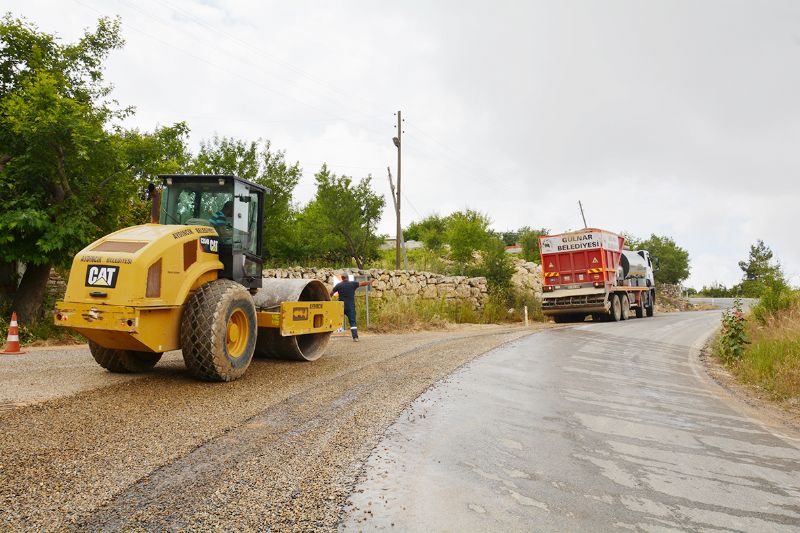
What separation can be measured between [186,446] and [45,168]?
10.2 m

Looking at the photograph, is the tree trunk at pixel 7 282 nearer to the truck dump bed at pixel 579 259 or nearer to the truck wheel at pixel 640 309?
the truck dump bed at pixel 579 259

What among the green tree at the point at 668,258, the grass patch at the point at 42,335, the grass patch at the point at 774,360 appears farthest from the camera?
the green tree at the point at 668,258

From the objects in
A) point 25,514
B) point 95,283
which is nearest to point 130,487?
point 25,514

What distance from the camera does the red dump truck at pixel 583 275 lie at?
21859 mm

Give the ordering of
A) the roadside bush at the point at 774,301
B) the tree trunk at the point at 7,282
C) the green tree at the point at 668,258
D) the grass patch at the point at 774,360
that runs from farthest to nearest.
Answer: the green tree at the point at 668,258
the roadside bush at the point at 774,301
the tree trunk at the point at 7,282
the grass patch at the point at 774,360

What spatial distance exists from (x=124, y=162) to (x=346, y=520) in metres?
12.0

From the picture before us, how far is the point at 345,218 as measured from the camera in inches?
1137

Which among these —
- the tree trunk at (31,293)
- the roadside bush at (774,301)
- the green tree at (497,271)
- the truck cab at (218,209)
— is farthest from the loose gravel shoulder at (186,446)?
the green tree at (497,271)

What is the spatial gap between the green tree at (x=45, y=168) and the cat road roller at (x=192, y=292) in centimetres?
554

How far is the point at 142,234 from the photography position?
21.5 feet

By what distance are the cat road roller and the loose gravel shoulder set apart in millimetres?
490

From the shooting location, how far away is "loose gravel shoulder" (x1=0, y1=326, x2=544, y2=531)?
3.16m

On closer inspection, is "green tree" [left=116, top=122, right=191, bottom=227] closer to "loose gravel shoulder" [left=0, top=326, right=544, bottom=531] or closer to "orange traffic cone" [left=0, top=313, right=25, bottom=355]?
"orange traffic cone" [left=0, top=313, right=25, bottom=355]

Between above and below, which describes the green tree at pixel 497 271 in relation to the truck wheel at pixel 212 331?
above
